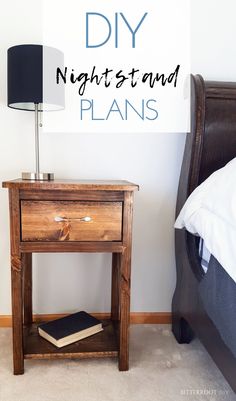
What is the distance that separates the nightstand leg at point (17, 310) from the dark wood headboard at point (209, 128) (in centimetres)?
67

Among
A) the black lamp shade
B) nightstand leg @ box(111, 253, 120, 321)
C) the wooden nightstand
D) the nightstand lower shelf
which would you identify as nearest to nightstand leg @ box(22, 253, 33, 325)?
the nightstand lower shelf

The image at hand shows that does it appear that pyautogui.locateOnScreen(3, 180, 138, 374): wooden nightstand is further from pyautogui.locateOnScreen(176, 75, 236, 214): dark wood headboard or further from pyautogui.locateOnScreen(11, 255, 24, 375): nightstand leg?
pyautogui.locateOnScreen(176, 75, 236, 214): dark wood headboard

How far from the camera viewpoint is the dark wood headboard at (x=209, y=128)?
3.93 ft

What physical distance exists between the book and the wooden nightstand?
0.06 meters

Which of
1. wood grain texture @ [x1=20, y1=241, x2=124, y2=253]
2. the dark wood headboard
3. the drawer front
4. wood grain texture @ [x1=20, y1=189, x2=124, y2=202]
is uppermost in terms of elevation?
the dark wood headboard

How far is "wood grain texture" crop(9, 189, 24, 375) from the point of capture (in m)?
1.01

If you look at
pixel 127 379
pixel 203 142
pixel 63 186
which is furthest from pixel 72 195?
pixel 127 379

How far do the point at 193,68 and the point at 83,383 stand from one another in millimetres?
1278

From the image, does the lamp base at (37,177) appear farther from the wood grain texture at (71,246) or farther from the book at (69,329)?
the book at (69,329)

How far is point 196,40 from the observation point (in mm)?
1347

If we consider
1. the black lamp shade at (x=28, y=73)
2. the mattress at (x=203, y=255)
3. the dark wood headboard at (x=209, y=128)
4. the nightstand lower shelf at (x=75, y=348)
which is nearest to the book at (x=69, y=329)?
the nightstand lower shelf at (x=75, y=348)

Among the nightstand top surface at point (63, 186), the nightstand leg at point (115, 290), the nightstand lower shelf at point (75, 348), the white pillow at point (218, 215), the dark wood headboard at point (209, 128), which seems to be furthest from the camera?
the nightstand leg at point (115, 290)

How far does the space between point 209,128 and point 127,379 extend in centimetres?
93

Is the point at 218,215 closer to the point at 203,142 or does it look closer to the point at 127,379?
the point at 203,142
